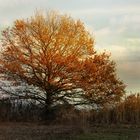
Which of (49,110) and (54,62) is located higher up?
(54,62)

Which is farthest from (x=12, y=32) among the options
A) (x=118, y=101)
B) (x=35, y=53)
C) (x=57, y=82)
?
(x=118, y=101)

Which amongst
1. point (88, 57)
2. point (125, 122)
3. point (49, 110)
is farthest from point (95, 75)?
→ point (125, 122)

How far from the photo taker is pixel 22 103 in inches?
1863

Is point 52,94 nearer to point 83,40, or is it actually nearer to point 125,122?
point 83,40

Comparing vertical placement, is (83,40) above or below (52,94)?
above

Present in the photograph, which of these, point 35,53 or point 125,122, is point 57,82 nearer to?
point 35,53

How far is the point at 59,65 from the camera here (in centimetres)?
4731

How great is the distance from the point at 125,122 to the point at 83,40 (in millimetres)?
11192

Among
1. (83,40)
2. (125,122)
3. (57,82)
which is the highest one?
(83,40)

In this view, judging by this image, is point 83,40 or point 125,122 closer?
point 125,122

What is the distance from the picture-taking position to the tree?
1870 inches

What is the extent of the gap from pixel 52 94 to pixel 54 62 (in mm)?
2907

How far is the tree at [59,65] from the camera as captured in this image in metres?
47.5

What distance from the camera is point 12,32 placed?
49.0 m
